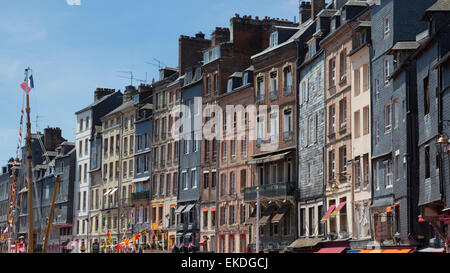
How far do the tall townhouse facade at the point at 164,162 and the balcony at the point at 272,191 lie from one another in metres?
14.9

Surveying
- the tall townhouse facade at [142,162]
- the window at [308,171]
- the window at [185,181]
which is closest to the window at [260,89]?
the window at [308,171]

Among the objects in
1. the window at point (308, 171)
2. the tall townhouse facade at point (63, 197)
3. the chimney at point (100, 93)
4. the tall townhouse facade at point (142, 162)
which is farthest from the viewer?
the chimney at point (100, 93)

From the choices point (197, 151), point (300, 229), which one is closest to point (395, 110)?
point (300, 229)

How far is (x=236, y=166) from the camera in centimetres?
5994

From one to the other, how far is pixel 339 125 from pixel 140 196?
34074 millimetres

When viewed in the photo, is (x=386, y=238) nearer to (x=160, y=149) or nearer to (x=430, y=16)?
(x=430, y=16)

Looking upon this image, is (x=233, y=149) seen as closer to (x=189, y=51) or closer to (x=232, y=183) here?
(x=232, y=183)

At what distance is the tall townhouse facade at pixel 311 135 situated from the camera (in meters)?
47.7

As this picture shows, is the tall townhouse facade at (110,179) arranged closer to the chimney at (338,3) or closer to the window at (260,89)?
the window at (260,89)

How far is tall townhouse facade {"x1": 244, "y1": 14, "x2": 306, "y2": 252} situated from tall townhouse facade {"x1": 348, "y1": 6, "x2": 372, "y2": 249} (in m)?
9.95

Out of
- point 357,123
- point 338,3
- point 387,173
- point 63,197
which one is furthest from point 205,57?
point 63,197

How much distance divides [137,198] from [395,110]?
1700 inches

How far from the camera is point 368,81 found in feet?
134
